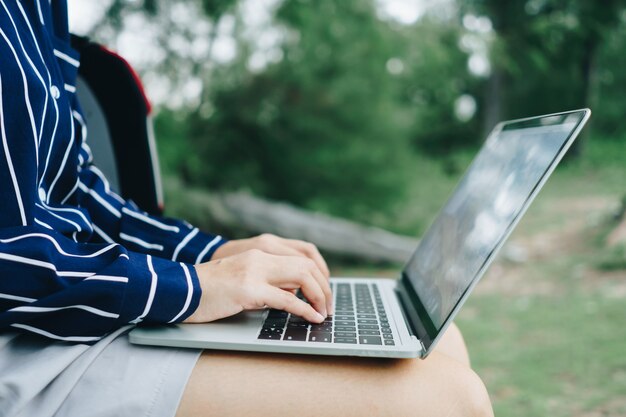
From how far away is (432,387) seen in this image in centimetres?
77

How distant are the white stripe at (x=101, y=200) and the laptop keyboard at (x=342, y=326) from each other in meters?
0.47

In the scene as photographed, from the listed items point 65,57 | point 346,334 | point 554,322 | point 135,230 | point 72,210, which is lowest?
point 554,322

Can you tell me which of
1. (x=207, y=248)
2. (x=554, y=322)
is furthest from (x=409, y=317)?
(x=554, y=322)

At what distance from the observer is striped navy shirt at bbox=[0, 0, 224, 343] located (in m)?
0.78

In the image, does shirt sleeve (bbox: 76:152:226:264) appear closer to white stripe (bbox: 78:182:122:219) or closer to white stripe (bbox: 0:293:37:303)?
white stripe (bbox: 78:182:122:219)

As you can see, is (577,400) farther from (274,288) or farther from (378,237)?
(378,237)

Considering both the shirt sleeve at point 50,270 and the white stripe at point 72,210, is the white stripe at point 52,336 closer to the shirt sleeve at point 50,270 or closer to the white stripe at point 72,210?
the shirt sleeve at point 50,270

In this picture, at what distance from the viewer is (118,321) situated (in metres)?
0.82

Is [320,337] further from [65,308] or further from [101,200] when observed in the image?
[101,200]

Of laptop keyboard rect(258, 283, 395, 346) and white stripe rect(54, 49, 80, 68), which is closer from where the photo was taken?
laptop keyboard rect(258, 283, 395, 346)

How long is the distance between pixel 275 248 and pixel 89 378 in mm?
489

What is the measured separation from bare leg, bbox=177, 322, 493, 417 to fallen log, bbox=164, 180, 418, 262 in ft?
12.4

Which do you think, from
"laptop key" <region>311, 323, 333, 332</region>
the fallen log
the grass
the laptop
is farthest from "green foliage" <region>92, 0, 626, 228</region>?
"laptop key" <region>311, 323, 333, 332</region>

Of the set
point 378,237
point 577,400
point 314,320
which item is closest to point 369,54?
point 378,237
